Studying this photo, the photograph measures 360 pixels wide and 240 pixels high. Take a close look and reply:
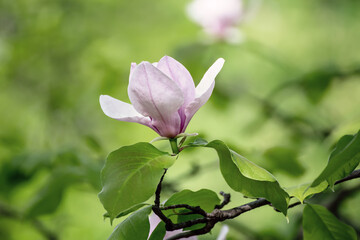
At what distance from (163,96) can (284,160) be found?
1.48 ft

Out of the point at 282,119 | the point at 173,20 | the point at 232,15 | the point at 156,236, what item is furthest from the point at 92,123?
the point at 156,236

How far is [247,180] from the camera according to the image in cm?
43

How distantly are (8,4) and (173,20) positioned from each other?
1.15m

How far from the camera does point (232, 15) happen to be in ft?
5.30

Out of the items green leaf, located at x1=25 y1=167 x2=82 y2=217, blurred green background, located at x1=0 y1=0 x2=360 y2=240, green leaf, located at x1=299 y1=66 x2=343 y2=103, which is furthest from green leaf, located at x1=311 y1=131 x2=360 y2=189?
green leaf, located at x1=299 y1=66 x2=343 y2=103

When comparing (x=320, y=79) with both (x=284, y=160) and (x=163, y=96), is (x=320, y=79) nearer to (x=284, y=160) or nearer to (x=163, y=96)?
(x=284, y=160)

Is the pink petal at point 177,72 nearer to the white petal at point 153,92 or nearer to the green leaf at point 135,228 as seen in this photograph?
the white petal at point 153,92

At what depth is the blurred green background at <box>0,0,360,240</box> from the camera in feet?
3.39

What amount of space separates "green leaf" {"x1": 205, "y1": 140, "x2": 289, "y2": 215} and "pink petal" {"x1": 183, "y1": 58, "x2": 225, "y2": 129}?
7 cm

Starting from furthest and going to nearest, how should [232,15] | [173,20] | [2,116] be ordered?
[173,20]
[2,116]
[232,15]

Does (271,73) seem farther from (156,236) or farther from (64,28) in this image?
(156,236)

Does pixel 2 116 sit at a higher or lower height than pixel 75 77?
lower

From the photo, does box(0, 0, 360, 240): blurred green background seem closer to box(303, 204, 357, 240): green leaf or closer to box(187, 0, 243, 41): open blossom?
box(187, 0, 243, 41): open blossom

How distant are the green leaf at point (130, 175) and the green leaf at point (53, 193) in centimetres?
43
